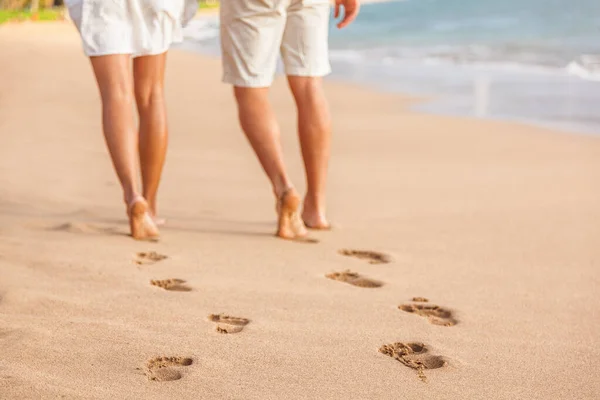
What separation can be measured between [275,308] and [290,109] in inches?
202

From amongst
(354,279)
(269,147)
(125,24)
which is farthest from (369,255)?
(125,24)

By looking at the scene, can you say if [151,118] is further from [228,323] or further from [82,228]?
[228,323]

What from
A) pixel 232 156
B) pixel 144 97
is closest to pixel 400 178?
pixel 232 156

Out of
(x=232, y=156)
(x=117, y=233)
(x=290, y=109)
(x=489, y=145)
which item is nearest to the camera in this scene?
(x=117, y=233)

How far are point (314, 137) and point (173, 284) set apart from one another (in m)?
1.13

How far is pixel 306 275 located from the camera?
10.1ft

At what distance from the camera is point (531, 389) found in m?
2.14

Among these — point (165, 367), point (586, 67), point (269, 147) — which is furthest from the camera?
point (586, 67)

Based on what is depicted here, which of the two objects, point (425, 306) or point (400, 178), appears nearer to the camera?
point (425, 306)

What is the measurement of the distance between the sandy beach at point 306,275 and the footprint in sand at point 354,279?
0.05 metres

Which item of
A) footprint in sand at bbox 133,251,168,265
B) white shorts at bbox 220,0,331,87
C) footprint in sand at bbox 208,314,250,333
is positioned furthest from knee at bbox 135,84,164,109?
footprint in sand at bbox 208,314,250,333

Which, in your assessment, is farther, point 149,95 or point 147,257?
point 149,95

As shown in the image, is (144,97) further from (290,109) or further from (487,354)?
(290,109)

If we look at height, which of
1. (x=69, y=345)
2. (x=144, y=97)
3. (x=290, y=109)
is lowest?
(x=290, y=109)
